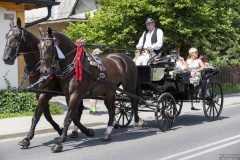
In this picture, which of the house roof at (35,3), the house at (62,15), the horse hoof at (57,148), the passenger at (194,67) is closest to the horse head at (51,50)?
the horse hoof at (57,148)

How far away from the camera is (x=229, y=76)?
2997 cm

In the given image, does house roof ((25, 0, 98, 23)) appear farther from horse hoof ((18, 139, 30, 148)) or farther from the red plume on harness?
horse hoof ((18, 139, 30, 148))

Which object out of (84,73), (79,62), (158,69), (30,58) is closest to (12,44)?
(30,58)

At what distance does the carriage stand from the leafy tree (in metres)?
8.16

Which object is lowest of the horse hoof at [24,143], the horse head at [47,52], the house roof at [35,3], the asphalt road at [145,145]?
the asphalt road at [145,145]

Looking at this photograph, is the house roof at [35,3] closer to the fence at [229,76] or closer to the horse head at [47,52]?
the horse head at [47,52]

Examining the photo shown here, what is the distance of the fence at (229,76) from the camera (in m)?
29.4

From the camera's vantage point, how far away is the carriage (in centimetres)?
1107

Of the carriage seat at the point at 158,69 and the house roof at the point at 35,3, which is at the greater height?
the house roof at the point at 35,3

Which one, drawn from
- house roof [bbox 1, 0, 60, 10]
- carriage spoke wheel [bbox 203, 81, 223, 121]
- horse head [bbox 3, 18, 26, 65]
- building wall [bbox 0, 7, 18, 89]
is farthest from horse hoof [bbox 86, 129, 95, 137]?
house roof [bbox 1, 0, 60, 10]

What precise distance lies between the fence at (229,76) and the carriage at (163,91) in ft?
55.7

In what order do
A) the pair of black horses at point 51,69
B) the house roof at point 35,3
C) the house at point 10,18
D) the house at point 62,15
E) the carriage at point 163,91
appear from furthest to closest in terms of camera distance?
the house at point 62,15
the house at point 10,18
the house roof at point 35,3
the carriage at point 163,91
the pair of black horses at point 51,69

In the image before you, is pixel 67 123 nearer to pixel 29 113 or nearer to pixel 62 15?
pixel 29 113

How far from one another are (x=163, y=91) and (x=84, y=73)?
9.85 ft
